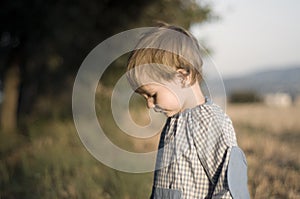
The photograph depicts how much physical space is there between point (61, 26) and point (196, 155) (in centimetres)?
1048

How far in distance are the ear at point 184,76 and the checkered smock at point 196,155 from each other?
0.52ft

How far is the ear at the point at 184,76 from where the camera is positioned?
3131 millimetres

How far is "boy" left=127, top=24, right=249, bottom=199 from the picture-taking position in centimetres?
295

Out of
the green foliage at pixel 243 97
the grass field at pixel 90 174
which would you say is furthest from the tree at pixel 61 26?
the green foliage at pixel 243 97

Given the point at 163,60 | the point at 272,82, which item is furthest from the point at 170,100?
the point at 272,82

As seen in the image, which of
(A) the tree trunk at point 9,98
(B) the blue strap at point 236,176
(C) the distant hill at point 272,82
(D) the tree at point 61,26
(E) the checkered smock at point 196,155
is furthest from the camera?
(C) the distant hill at point 272,82

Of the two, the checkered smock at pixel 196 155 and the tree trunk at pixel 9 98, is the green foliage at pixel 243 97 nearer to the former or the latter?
the tree trunk at pixel 9 98

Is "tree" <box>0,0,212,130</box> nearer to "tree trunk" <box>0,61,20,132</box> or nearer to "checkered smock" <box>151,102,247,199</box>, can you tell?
"tree trunk" <box>0,61,20,132</box>

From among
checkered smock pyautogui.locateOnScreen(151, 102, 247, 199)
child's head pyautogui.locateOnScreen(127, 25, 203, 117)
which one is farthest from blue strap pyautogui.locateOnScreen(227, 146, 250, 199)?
child's head pyautogui.locateOnScreen(127, 25, 203, 117)

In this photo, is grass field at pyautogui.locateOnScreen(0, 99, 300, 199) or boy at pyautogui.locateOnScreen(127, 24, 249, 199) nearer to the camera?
boy at pyautogui.locateOnScreen(127, 24, 249, 199)

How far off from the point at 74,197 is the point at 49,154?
3.16 metres

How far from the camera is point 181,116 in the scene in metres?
3.16

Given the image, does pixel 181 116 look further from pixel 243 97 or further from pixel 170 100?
pixel 243 97

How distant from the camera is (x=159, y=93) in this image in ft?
10.2
